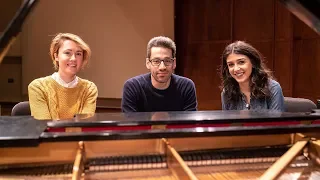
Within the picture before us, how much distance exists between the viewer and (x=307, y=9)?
3.00ft

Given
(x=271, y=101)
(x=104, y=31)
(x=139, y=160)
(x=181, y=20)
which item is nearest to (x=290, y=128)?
(x=139, y=160)

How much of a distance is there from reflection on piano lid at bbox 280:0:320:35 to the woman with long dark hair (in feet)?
5.37

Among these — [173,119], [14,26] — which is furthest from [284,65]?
[14,26]

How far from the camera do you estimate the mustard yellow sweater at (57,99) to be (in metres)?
2.45

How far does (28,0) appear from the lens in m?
1.07

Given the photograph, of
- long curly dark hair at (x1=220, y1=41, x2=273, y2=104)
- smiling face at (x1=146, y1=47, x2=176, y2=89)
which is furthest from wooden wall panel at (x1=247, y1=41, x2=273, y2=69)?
smiling face at (x1=146, y1=47, x2=176, y2=89)

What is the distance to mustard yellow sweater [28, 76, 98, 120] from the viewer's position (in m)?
2.45

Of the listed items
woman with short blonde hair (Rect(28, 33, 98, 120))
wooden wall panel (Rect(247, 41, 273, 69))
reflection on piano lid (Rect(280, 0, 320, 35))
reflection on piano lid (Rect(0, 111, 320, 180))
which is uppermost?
wooden wall panel (Rect(247, 41, 273, 69))

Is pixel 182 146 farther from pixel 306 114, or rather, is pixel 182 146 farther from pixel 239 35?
pixel 239 35

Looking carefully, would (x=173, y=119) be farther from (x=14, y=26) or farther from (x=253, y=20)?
(x=253, y=20)

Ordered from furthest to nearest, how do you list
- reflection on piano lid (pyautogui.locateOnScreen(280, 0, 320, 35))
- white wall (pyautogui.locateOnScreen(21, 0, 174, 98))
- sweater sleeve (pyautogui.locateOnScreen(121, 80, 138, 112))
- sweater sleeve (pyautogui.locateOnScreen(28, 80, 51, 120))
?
1. white wall (pyautogui.locateOnScreen(21, 0, 174, 98))
2. sweater sleeve (pyautogui.locateOnScreen(121, 80, 138, 112))
3. sweater sleeve (pyautogui.locateOnScreen(28, 80, 51, 120))
4. reflection on piano lid (pyautogui.locateOnScreen(280, 0, 320, 35))

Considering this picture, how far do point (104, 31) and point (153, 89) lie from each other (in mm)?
3835

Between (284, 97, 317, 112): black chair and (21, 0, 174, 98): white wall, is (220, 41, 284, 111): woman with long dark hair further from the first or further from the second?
(21, 0, 174, 98): white wall

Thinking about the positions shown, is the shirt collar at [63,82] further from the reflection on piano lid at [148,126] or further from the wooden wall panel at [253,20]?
the wooden wall panel at [253,20]
